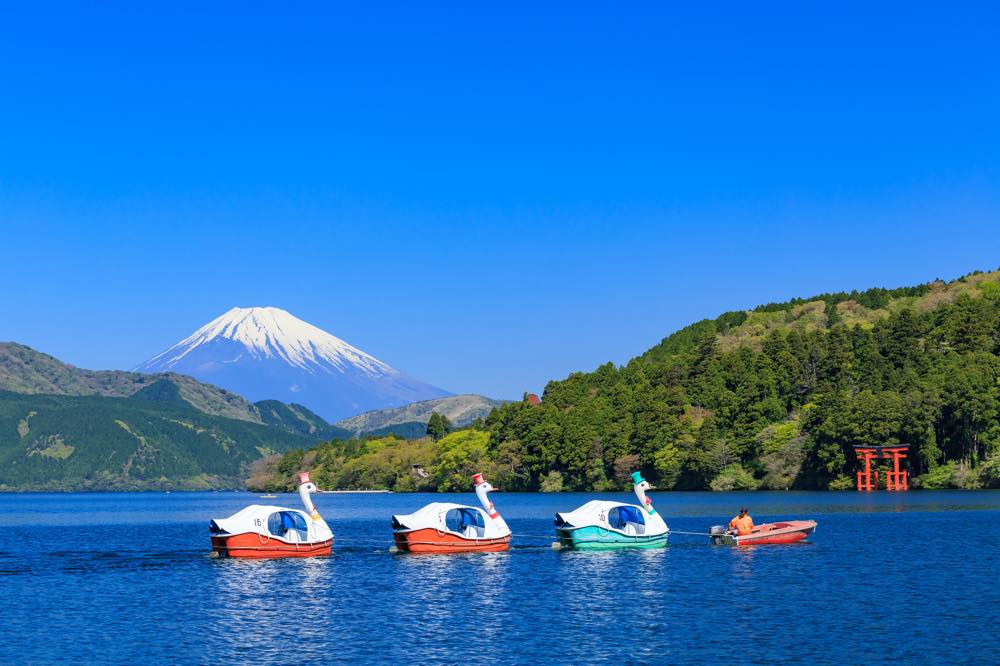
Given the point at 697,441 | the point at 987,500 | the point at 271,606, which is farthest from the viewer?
the point at 697,441

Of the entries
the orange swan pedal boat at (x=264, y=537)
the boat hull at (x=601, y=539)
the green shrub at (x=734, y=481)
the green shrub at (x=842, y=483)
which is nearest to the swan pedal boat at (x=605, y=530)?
the boat hull at (x=601, y=539)

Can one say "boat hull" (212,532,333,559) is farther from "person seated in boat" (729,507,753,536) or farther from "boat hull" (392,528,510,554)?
"person seated in boat" (729,507,753,536)

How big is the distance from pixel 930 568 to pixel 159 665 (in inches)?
1705

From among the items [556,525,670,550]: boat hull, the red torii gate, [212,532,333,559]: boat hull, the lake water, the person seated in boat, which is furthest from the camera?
the red torii gate

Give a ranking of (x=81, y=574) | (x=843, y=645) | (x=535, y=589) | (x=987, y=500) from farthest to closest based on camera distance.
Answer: (x=987, y=500) → (x=81, y=574) → (x=535, y=589) → (x=843, y=645)

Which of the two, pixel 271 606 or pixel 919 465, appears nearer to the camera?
pixel 271 606

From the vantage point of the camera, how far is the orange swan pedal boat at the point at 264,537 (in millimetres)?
80312

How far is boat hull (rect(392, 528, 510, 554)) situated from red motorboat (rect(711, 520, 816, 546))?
55.8ft

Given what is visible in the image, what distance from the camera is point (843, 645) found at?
4475 centimetres

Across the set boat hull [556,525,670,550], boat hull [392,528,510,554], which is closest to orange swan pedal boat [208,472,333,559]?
boat hull [392,528,510,554]

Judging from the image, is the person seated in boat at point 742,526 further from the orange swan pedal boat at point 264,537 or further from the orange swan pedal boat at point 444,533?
the orange swan pedal boat at point 264,537

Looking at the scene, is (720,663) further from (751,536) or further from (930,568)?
(751,536)

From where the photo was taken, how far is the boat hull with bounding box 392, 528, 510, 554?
82.8 m

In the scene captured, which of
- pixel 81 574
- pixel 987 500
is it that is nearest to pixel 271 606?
pixel 81 574
